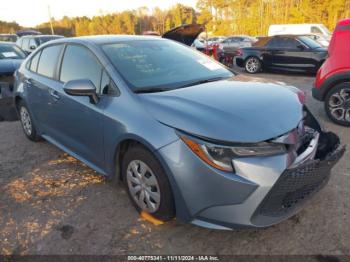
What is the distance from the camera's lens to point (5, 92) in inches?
295

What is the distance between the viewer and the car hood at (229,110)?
223cm

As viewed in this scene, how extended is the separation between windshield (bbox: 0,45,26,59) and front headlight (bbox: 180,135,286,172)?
26.8ft

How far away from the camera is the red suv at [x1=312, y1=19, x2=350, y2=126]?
5.04m

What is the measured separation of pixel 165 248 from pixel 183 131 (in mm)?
936

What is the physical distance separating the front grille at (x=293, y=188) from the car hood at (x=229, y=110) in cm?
30

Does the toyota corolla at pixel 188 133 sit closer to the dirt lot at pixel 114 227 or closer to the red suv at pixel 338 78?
the dirt lot at pixel 114 227

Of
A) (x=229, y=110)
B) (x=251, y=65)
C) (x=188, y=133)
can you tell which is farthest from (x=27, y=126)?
(x=251, y=65)

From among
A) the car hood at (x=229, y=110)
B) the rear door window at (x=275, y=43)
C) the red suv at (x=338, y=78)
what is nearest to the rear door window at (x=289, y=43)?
the rear door window at (x=275, y=43)

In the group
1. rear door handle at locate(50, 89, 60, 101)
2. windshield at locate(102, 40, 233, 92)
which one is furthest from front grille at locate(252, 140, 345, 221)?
rear door handle at locate(50, 89, 60, 101)

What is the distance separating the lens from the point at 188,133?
7.45ft

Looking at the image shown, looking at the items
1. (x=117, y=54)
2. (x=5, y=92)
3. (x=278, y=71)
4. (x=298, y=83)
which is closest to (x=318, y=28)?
(x=278, y=71)

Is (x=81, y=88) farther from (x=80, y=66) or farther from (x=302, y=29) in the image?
(x=302, y=29)

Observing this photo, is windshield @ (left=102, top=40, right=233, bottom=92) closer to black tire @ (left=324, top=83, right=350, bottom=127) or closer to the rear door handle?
the rear door handle

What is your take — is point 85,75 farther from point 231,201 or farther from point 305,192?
point 305,192
